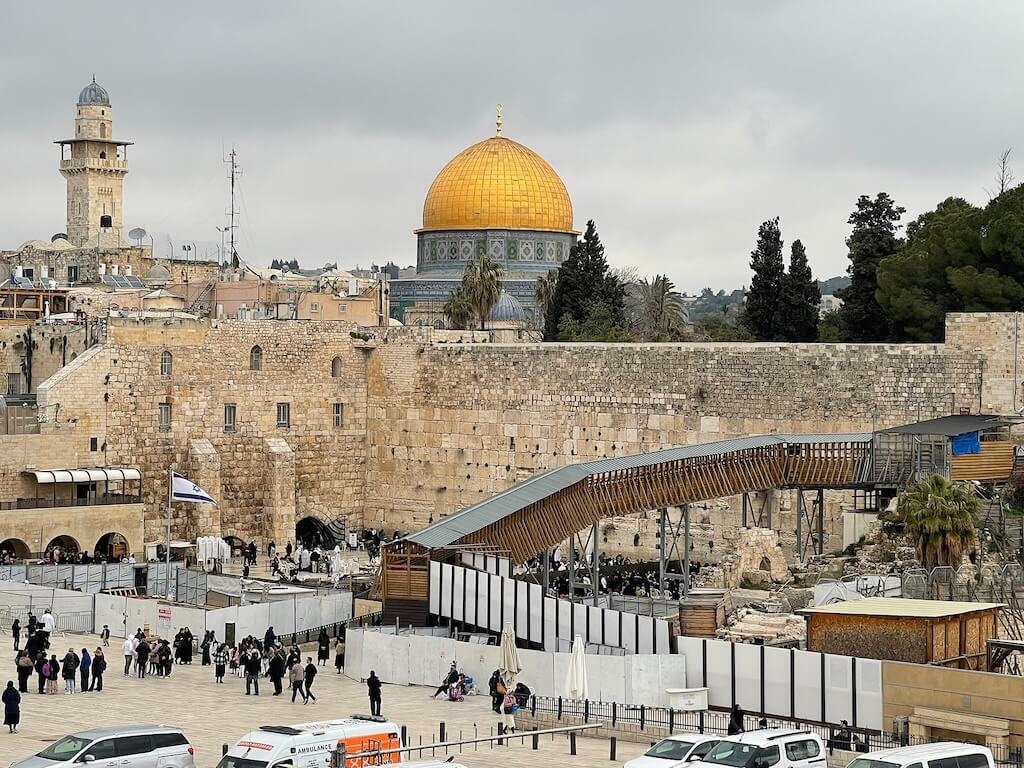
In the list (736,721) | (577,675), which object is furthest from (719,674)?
(736,721)

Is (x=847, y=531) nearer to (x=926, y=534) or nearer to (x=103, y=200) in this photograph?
(x=926, y=534)

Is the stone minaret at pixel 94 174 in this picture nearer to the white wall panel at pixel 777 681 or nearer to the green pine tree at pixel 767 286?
the green pine tree at pixel 767 286

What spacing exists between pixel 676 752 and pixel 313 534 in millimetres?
28246

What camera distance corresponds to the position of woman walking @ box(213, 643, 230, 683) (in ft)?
80.2

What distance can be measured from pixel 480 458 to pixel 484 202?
21.0 meters

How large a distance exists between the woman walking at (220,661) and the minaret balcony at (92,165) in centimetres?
3800

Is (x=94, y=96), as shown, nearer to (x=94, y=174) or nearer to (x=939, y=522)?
(x=94, y=174)

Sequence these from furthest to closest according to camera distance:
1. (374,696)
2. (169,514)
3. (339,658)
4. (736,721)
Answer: (169,514)
(339,658)
(374,696)
(736,721)

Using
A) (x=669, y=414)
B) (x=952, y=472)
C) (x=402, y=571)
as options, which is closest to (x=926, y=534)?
(x=952, y=472)

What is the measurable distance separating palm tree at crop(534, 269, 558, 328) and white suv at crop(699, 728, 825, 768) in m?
38.8

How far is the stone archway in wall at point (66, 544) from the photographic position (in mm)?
38750

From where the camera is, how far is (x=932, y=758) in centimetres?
1575

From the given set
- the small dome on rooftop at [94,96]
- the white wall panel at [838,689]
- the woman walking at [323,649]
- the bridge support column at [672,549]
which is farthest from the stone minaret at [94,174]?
the white wall panel at [838,689]

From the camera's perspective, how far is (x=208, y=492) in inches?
1634
